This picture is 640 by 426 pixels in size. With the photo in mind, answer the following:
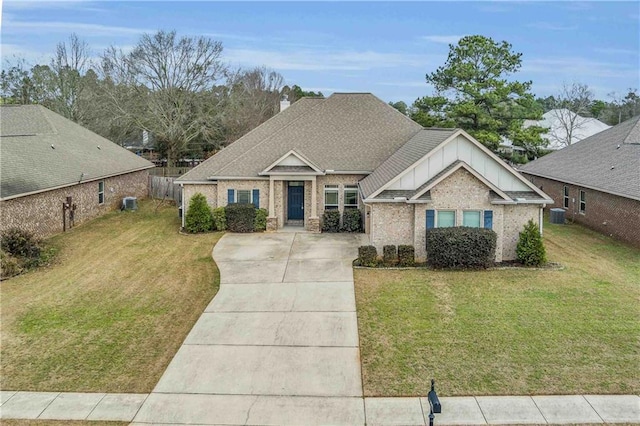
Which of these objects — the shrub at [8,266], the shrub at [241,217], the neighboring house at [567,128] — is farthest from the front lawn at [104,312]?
the neighboring house at [567,128]

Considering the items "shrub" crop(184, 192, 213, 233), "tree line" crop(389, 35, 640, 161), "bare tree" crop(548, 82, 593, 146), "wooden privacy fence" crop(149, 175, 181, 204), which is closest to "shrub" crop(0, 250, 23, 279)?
"shrub" crop(184, 192, 213, 233)

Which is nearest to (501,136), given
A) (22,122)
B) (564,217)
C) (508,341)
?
(564,217)

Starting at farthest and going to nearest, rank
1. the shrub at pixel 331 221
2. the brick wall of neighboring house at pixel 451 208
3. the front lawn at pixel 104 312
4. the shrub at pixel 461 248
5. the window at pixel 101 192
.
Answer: the window at pixel 101 192 → the shrub at pixel 331 221 → the brick wall of neighboring house at pixel 451 208 → the shrub at pixel 461 248 → the front lawn at pixel 104 312

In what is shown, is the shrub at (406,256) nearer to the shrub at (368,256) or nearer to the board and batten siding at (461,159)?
the shrub at (368,256)

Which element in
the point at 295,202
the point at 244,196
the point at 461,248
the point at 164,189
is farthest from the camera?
the point at 164,189

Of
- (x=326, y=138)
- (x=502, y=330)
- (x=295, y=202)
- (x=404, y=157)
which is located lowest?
(x=502, y=330)

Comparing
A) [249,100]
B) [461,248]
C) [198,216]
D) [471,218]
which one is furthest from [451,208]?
[249,100]

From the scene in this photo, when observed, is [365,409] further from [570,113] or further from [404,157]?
[570,113]
